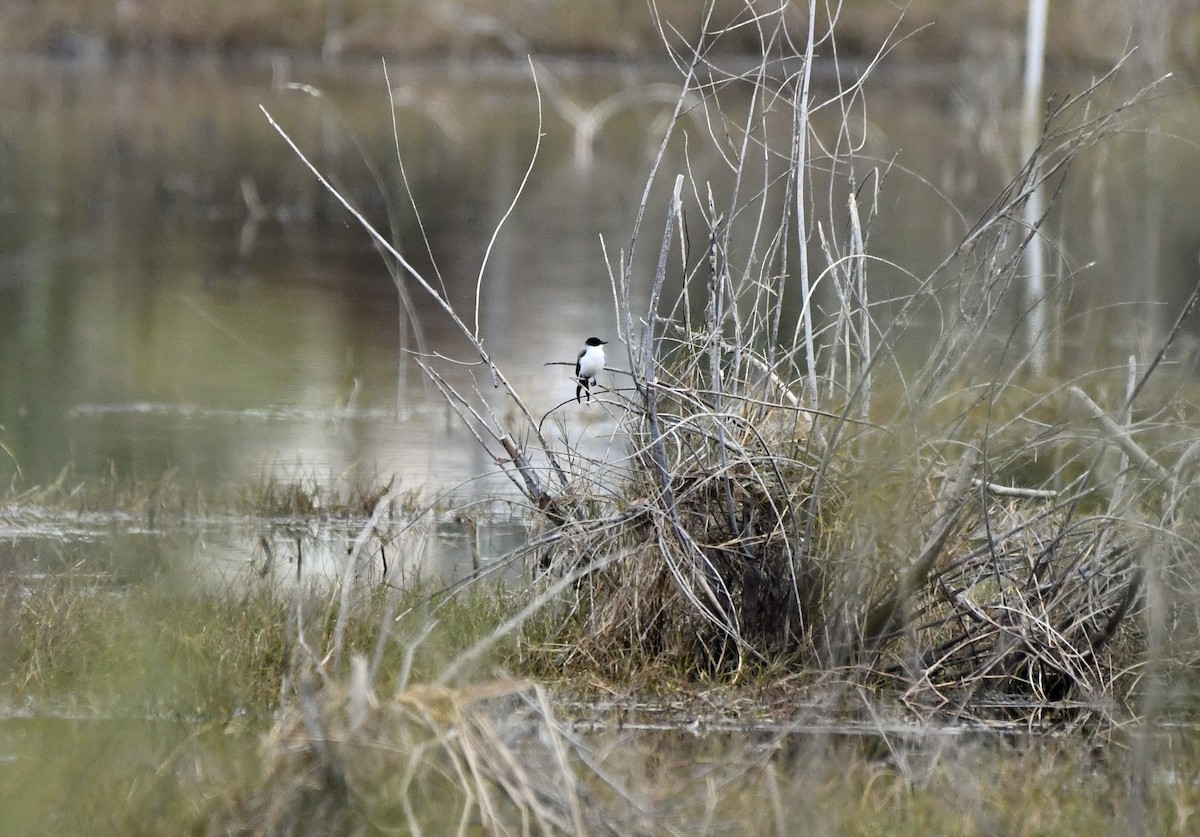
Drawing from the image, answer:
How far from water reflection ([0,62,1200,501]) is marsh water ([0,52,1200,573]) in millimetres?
44

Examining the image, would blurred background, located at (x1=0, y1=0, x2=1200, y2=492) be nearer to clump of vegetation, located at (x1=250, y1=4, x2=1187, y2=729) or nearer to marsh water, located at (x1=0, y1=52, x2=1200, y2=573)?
marsh water, located at (x1=0, y1=52, x2=1200, y2=573)

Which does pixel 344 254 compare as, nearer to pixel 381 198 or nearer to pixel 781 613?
pixel 381 198

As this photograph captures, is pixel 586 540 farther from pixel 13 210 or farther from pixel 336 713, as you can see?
pixel 13 210

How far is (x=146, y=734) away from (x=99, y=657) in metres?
0.76

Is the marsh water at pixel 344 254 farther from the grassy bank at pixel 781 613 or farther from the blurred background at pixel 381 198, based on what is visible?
the grassy bank at pixel 781 613

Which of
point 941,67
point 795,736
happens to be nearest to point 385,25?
point 941,67

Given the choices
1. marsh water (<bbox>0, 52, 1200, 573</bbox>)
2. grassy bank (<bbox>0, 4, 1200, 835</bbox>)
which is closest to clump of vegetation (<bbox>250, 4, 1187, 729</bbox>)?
grassy bank (<bbox>0, 4, 1200, 835</bbox>)

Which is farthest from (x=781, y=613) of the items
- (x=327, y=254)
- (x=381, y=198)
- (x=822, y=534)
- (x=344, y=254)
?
(x=381, y=198)

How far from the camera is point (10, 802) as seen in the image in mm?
3619

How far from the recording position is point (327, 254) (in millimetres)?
17234

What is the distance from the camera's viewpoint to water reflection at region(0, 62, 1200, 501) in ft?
28.7

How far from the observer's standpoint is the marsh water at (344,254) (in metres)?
8.34

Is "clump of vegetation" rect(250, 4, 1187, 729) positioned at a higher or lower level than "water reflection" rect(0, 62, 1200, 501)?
lower

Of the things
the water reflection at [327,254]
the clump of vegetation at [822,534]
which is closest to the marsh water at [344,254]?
the water reflection at [327,254]
